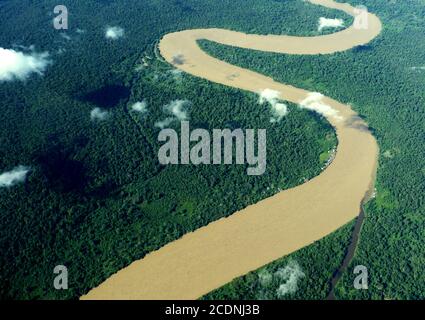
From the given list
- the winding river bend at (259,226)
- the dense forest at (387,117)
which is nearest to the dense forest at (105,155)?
the winding river bend at (259,226)

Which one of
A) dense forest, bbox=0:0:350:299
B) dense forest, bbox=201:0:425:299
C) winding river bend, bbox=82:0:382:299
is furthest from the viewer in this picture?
dense forest, bbox=0:0:350:299

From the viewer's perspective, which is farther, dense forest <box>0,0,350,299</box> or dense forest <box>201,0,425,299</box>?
dense forest <box>0,0,350,299</box>

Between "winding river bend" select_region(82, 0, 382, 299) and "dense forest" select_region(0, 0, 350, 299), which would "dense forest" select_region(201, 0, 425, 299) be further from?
"dense forest" select_region(0, 0, 350, 299)

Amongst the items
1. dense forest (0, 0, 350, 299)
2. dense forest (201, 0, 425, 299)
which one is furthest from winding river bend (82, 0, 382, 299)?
dense forest (201, 0, 425, 299)

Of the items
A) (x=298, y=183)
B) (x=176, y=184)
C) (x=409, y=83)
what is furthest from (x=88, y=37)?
(x=409, y=83)

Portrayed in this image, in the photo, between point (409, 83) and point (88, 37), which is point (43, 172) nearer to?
point (88, 37)

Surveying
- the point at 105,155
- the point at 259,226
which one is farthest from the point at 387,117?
the point at 105,155

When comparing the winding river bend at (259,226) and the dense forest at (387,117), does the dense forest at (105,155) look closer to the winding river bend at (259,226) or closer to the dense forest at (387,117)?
the winding river bend at (259,226)
